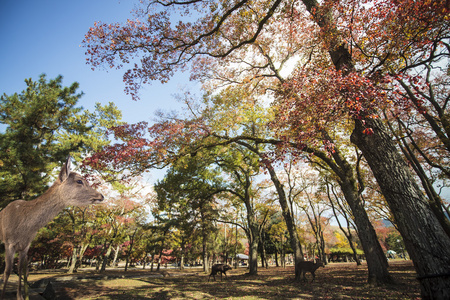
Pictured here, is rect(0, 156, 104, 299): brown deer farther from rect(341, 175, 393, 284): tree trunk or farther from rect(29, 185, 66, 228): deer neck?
rect(341, 175, 393, 284): tree trunk

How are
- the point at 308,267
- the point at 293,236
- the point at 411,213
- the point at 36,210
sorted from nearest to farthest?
the point at 36,210 → the point at 411,213 → the point at 308,267 → the point at 293,236

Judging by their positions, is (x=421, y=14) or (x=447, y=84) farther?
(x=447, y=84)

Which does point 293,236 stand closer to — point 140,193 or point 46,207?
point 46,207

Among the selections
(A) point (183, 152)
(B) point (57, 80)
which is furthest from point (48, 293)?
(B) point (57, 80)

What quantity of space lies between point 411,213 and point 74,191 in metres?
5.81

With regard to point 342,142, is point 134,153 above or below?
below

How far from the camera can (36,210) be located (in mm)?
2154

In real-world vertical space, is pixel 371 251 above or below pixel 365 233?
below

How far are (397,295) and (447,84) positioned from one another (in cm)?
1188

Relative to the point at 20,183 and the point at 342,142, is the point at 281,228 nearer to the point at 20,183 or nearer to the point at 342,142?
the point at 342,142

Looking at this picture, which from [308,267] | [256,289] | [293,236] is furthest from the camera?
[293,236]

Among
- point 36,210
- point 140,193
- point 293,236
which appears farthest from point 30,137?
point 140,193

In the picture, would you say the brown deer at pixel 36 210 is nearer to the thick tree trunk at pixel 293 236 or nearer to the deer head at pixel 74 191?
the deer head at pixel 74 191

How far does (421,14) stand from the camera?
4.84 metres
